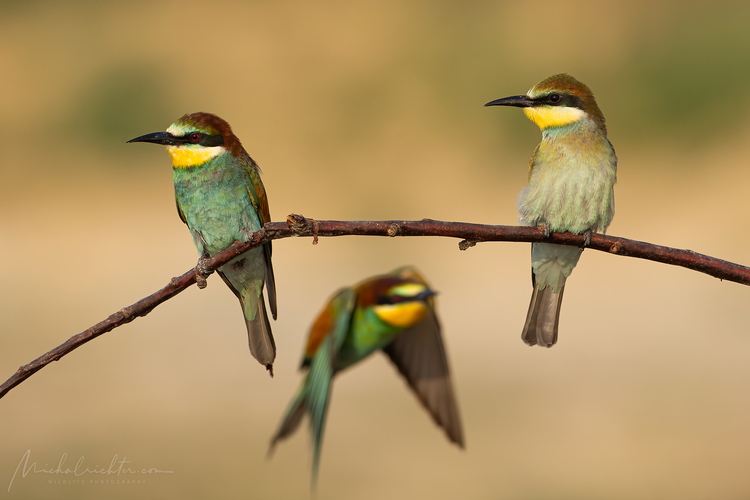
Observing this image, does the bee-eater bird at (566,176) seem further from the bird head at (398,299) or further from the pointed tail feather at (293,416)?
the pointed tail feather at (293,416)

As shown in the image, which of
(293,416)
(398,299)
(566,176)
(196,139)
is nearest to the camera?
(293,416)

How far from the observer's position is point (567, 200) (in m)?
2.02

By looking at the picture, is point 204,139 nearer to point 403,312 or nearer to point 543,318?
point 543,318

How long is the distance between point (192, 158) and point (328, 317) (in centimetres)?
127

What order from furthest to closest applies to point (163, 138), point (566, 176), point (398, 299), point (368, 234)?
point (566, 176), point (163, 138), point (368, 234), point (398, 299)

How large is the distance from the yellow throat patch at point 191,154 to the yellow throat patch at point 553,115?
0.93 m

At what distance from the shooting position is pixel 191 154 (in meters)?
1.95

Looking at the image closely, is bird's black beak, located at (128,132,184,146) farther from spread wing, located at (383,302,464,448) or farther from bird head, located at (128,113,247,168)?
spread wing, located at (383,302,464,448)

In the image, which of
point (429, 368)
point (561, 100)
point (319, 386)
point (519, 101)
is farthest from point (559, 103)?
point (319, 386)

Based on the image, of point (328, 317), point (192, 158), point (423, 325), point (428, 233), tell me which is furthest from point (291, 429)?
point (192, 158)

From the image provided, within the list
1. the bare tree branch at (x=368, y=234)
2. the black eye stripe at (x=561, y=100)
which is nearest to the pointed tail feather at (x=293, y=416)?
the bare tree branch at (x=368, y=234)

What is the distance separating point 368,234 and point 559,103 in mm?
1096

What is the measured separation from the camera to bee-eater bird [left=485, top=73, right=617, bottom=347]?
6.48 feet

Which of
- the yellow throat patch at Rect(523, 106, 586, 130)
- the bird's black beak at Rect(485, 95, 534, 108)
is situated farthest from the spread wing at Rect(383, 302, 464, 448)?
the yellow throat patch at Rect(523, 106, 586, 130)
